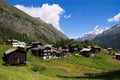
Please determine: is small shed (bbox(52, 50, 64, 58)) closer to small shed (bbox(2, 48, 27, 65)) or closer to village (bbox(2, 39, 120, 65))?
village (bbox(2, 39, 120, 65))

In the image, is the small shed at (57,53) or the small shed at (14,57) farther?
the small shed at (57,53)

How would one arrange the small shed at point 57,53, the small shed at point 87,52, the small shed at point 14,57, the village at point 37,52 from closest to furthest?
1. the small shed at point 14,57
2. the village at point 37,52
3. the small shed at point 57,53
4. the small shed at point 87,52

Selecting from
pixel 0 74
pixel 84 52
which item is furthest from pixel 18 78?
pixel 84 52

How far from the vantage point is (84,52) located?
615 feet

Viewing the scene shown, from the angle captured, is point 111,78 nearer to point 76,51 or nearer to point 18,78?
point 18,78

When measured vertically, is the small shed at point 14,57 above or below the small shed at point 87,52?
below

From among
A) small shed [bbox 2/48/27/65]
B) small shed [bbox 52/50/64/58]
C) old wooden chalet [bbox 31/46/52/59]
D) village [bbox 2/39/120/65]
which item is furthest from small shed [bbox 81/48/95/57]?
small shed [bbox 2/48/27/65]

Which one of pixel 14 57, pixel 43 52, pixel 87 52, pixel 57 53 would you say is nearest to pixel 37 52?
pixel 43 52

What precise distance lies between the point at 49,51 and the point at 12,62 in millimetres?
53873

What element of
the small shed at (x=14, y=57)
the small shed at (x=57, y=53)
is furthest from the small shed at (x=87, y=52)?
the small shed at (x=14, y=57)

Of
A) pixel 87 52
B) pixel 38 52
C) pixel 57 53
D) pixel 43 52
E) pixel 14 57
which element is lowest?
pixel 14 57

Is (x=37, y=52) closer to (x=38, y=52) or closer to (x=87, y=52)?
(x=38, y=52)

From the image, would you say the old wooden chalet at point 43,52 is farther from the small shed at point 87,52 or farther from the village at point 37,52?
the small shed at point 87,52

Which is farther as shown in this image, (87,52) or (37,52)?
(87,52)
